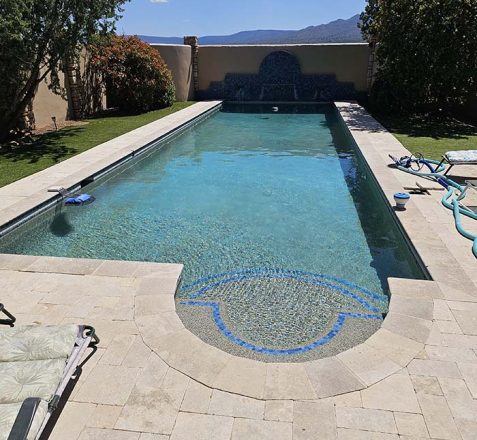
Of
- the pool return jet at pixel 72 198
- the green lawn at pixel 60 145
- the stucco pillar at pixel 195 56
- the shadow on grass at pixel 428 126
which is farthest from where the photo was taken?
the stucco pillar at pixel 195 56

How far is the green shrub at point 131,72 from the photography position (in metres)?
18.4

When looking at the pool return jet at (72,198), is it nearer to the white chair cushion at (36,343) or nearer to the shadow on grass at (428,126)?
the white chair cushion at (36,343)

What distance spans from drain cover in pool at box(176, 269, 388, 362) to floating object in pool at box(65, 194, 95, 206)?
4031 millimetres

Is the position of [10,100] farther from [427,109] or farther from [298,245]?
[427,109]

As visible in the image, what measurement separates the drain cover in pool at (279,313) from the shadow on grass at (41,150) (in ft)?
24.1

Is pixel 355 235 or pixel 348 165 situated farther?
pixel 348 165

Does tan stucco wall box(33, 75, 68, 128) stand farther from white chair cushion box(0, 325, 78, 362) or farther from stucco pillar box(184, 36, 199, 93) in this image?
white chair cushion box(0, 325, 78, 362)

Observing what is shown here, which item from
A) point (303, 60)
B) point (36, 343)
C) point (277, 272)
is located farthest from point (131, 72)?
point (36, 343)

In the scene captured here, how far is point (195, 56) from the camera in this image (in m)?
23.3

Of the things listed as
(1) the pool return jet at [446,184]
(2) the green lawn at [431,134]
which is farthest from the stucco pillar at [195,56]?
(1) the pool return jet at [446,184]

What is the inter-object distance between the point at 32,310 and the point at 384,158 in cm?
880

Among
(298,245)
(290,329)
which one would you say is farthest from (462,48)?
(290,329)

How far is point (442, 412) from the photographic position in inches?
125

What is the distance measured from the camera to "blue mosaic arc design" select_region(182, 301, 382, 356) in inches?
171
